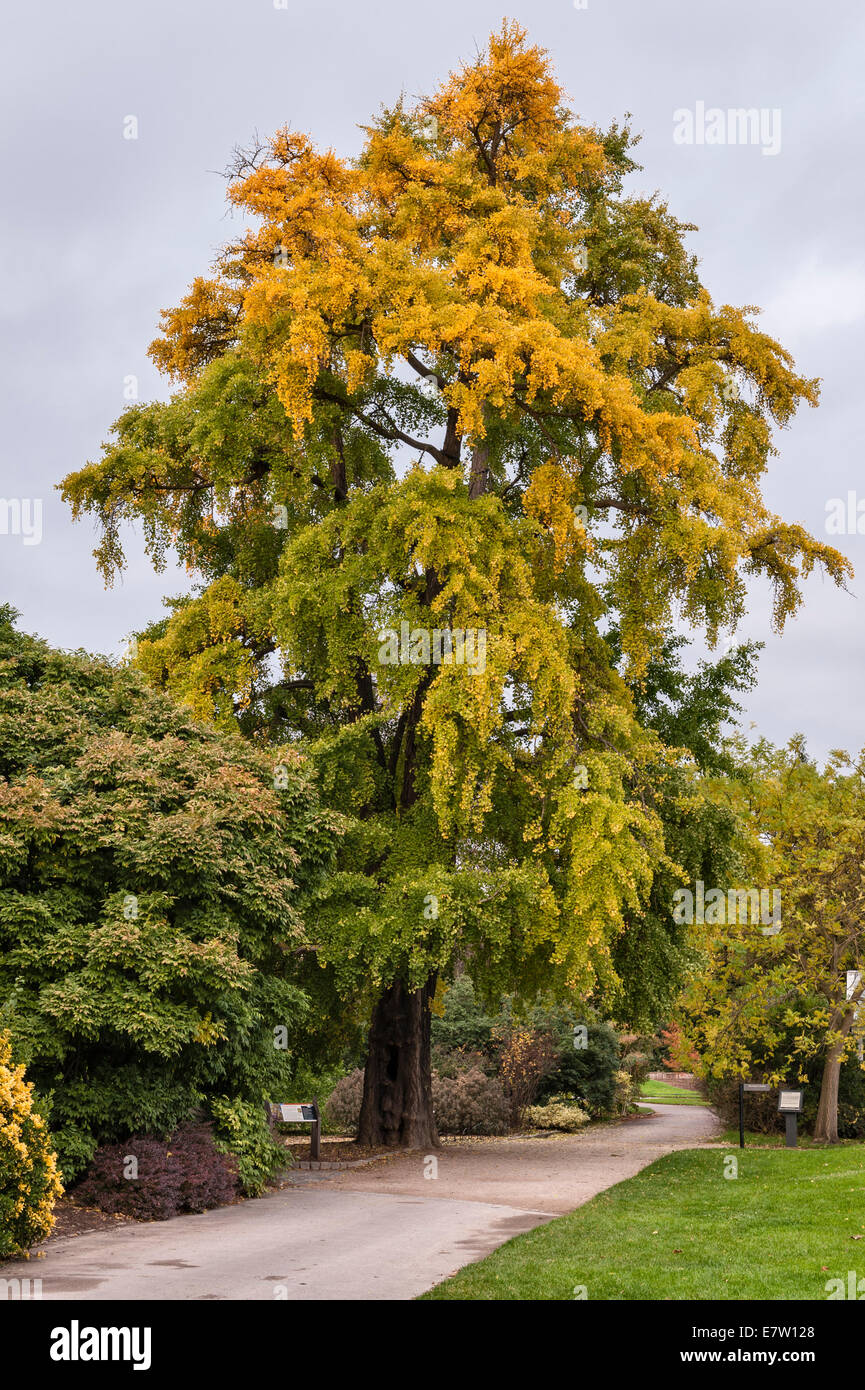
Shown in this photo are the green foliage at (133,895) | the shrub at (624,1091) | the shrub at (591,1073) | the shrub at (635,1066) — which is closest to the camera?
the green foliage at (133,895)

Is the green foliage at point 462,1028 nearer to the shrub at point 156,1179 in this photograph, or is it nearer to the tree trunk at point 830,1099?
the tree trunk at point 830,1099

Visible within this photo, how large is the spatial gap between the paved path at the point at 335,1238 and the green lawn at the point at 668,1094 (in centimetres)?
2115

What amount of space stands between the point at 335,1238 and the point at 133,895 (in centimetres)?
383

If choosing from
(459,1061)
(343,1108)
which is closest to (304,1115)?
(343,1108)

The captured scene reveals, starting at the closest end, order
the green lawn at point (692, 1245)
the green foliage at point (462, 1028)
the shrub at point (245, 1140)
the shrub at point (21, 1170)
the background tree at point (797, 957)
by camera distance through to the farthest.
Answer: the green lawn at point (692, 1245)
the shrub at point (21, 1170)
the shrub at point (245, 1140)
the background tree at point (797, 957)
the green foliage at point (462, 1028)

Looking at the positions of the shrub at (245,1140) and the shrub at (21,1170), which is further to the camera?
the shrub at (245,1140)

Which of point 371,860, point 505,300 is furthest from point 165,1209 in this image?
point 505,300

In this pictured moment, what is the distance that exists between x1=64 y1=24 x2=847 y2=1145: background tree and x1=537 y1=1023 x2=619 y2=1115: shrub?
901cm

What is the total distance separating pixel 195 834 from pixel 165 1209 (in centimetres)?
368

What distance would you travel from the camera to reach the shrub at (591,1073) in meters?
28.5

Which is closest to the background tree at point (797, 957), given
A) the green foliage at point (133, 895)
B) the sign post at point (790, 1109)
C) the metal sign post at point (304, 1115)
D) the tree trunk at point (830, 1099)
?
the tree trunk at point (830, 1099)

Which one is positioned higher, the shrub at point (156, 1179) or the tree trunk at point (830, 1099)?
the shrub at point (156, 1179)

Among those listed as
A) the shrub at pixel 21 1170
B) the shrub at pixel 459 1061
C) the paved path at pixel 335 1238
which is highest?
the shrub at pixel 21 1170

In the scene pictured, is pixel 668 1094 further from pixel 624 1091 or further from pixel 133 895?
pixel 133 895
